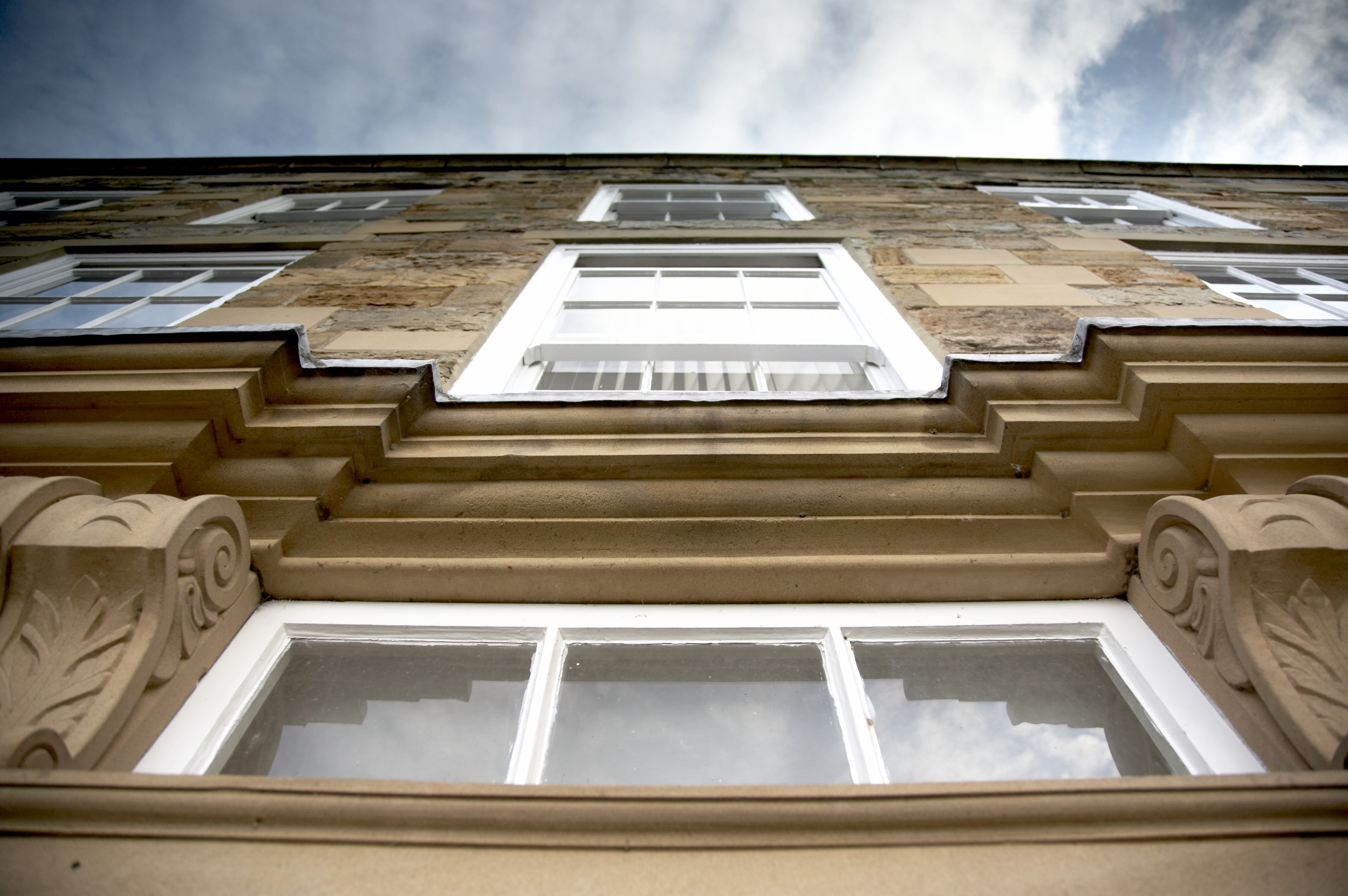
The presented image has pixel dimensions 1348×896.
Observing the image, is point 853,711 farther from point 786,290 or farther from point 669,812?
point 786,290

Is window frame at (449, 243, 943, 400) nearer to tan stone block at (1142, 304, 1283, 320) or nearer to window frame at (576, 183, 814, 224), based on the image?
window frame at (576, 183, 814, 224)

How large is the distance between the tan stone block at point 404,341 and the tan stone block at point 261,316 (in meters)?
0.30

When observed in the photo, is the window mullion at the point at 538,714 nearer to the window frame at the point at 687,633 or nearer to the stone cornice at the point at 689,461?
the window frame at the point at 687,633

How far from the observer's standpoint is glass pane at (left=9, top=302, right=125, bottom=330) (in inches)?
130

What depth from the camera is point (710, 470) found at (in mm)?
1896

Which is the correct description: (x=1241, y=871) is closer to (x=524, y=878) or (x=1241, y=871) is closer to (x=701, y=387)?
(x=524, y=878)

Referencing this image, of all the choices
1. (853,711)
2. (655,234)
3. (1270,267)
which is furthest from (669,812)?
(1270,267)

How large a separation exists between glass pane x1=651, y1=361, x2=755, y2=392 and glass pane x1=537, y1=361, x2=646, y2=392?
10 cm

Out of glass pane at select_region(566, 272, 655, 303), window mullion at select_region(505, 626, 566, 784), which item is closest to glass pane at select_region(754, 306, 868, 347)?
glass pane at select_region(566, 272, 655, 303)

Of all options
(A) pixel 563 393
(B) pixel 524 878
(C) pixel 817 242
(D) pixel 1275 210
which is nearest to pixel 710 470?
(A) pixel 563 393

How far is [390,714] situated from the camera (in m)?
1.45

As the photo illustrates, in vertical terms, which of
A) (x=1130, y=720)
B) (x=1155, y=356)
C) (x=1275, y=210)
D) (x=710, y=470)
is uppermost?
(x=1275, y=210)

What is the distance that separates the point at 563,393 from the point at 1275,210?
6.78m

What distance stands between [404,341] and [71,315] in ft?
7.80
